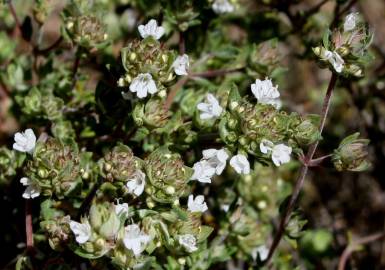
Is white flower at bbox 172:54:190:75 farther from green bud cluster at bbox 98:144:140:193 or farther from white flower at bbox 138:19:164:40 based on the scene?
green bud cluster at bbox 98:144:140:193

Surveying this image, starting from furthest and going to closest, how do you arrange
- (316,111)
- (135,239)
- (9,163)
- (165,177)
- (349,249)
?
(316,111) → (349,249) → (9,163) → (165,177) → (135,239)

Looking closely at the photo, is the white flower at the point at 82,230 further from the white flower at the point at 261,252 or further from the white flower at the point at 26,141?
the white flower at the point at 261,252

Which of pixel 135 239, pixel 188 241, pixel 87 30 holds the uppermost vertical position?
pixel 87 30

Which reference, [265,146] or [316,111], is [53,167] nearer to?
[265,146]

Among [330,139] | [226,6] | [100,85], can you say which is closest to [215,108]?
[100,85]

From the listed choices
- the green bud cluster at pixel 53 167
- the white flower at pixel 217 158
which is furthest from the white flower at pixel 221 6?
the green bud cluster at pixel 53 167

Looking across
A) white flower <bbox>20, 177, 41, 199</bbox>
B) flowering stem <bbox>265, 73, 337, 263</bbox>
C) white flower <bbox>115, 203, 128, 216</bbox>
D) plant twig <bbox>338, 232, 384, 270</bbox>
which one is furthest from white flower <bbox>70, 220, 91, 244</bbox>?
plant twig <bbox>338, 232, 384, 270</bbox>

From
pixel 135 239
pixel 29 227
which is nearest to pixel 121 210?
pixel 135 239
